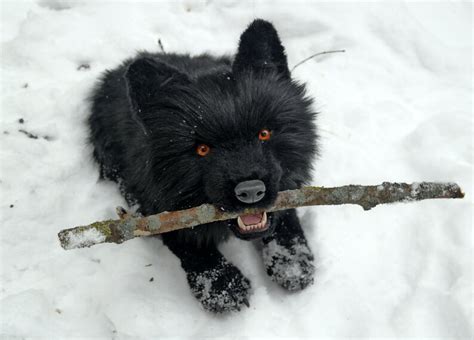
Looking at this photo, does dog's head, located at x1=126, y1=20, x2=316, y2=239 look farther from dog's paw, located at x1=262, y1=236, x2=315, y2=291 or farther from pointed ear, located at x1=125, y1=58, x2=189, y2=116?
dog's paw, located at x1=262, y1=236, x2=315, y2=291

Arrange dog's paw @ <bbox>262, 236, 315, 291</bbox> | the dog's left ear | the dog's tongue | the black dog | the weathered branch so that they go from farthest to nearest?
Answer: 1. dog's paw @ <bbox>262, 236, 315, 291</bbox>
2. the dog's left ear
3. the dog's tongue
4. the black dog
5. the weathered branch

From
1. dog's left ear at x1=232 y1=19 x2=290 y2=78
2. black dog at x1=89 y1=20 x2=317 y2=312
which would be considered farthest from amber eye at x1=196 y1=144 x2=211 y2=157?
dog's left ear at x1=232 y1=19 x2=290 y2=78

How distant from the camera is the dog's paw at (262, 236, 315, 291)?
3393 millimetres

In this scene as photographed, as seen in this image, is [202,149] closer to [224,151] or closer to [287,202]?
[224,151]

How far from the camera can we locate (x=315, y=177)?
13.7ft

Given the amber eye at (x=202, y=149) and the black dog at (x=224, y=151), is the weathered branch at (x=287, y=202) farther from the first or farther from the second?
the amber eye at (x=202, y=149)

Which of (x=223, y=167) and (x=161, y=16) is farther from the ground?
(x=223, y=167)

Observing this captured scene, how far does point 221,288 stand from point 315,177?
4.48 feet

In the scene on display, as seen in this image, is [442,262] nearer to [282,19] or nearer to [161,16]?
[282,19]

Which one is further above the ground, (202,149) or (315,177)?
(202,149)

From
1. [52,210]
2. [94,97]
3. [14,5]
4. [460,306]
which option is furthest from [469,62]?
[14,5]

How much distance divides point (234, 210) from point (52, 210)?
6.24ft

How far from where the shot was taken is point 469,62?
5.00m

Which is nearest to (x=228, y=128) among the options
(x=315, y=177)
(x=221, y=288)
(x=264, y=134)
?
(x=264, y=134)
